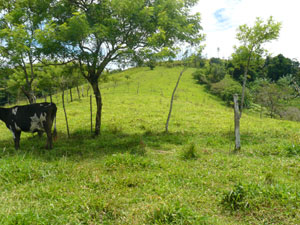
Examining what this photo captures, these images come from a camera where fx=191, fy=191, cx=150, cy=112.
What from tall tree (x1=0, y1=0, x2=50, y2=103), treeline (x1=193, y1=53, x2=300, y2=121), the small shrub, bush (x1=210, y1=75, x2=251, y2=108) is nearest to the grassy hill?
the small shrub

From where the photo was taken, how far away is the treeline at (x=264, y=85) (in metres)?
40.5

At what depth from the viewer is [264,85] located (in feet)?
158

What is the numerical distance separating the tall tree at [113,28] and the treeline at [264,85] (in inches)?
160

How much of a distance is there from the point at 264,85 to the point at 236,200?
170 ft

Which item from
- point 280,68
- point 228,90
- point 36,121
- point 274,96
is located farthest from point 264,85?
point 36,121

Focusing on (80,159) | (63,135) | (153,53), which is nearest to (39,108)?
(80,159)

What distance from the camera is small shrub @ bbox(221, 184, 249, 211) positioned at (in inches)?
180

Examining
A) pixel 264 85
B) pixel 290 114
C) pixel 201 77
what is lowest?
pixel 290 114

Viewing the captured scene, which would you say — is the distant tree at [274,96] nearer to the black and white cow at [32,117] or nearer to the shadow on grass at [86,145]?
the shadow on grass at [86,145]

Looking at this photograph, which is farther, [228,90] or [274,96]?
[228,90]

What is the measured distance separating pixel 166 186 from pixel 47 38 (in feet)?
29.1

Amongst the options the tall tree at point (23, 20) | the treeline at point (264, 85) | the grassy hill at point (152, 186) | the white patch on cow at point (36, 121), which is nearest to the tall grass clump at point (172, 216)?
the grassy hill at point (152, 186)

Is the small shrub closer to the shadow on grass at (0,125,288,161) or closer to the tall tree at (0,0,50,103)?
the shadow on grass at (0,125,288,161)

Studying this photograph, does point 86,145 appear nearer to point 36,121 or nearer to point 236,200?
point 36,121
